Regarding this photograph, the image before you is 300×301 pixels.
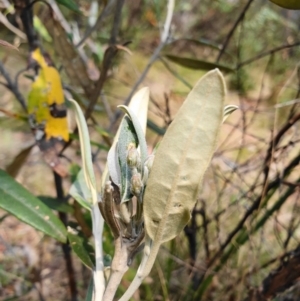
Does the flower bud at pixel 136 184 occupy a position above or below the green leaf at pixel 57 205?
below

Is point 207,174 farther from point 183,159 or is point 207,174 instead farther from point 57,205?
point 183,159

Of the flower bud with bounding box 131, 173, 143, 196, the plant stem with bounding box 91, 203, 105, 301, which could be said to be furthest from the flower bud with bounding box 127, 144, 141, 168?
the plant stem with bounding box 91, 203, 105, 301

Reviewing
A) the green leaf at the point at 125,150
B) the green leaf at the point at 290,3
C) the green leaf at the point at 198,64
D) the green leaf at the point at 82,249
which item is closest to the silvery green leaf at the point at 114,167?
the green leaf at the point at 125,150

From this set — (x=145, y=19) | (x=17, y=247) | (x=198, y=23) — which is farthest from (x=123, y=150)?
(x=198, y=23)

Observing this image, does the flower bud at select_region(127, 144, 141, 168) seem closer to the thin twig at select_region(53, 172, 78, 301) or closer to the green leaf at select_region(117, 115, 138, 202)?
the green leaf at select_region(117, 115, 138, 202)

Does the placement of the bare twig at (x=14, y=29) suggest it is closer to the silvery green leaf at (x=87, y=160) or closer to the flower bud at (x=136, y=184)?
the silvery green leaf at (x=87, y=160)

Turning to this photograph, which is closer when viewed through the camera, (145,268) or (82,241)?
(145,268)

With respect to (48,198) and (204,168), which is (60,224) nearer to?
(48,198)

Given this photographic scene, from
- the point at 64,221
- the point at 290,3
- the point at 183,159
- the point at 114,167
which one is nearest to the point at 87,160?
the point at 114,167
